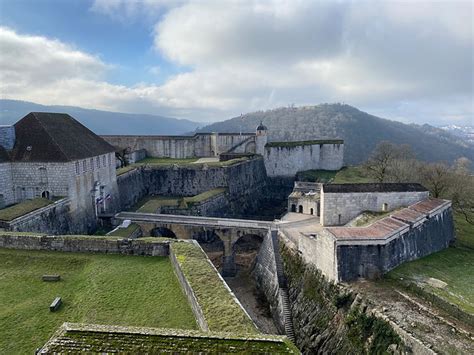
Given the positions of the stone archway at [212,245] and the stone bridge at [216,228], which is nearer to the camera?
the stone bridge at [216,228]

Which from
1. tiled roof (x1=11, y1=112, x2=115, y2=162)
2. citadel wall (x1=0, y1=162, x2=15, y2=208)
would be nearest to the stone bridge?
tiled roof (x1=11, y1=112, x2=115, y2=162)

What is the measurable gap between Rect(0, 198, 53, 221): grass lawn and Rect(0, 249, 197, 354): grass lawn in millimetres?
7230

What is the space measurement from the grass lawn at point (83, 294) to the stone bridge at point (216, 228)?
14.6m

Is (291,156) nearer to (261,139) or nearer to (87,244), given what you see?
(261,139)

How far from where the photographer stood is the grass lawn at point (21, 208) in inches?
829

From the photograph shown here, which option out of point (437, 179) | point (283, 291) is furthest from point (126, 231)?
point (437, 179)

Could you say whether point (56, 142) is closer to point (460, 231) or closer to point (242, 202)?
→ point (242, 202)

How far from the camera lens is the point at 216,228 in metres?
28.7

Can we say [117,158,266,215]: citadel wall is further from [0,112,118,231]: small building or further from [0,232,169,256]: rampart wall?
[0,232,169,256]: rampart wall

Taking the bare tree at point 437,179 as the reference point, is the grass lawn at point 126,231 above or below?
below

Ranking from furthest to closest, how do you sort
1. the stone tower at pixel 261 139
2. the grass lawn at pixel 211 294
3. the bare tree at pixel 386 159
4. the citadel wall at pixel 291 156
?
the stone tower at pixel 261 139 → the citadel wall at pixel 291 156 → the bare tree at pixel 386 159 → the grass lawn at pixel 211 294

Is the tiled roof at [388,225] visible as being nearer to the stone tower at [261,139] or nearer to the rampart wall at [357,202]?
the rampart wall at [357,202]

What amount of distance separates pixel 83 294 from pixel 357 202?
823 inches

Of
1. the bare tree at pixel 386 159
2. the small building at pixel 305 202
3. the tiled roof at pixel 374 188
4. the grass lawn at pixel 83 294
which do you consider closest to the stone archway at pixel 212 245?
the small building at pixel 305 202
